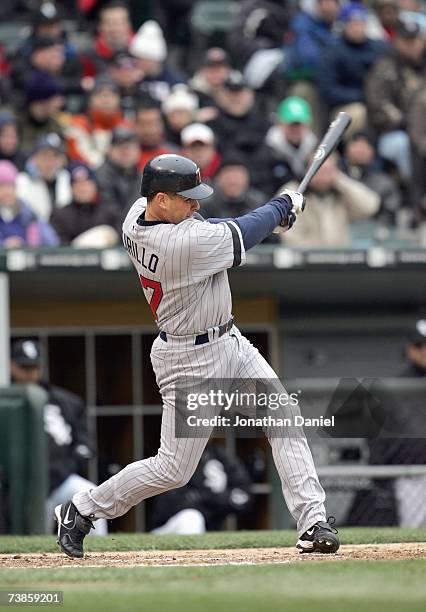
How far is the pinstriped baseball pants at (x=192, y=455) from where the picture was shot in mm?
6090

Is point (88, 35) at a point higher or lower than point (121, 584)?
higher

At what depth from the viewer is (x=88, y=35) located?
43.6 ft

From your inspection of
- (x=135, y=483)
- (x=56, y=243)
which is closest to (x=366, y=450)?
(x=56, y=243)

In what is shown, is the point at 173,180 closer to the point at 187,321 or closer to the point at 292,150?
the point at 187,321

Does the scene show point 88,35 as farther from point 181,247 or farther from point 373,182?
point 181,247

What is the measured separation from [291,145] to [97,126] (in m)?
1.49

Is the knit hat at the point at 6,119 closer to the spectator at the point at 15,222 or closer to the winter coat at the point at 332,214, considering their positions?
the spectator at the point at 15,222

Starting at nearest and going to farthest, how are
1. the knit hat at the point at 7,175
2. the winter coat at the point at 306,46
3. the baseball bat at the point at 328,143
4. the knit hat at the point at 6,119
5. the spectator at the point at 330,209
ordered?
the baseball bat at the point at 328,143
the knit hat at the point at 7,175
the spectator at the point at 330,209
the knit hat at the point at 6,119
the winter coat at the point at 306,46

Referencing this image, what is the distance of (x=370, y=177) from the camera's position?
39.4 feet

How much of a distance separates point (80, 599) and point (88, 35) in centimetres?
906

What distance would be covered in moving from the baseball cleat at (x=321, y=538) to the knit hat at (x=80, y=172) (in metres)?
4.86

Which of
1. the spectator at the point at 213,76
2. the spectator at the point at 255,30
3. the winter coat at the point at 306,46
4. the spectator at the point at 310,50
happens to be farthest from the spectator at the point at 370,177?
the spectator at the point at 255,30

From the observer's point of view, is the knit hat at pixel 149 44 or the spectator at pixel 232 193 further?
the knit hat at pixel 149 44

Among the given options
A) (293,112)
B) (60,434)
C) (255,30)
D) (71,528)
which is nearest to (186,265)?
(71,528)
